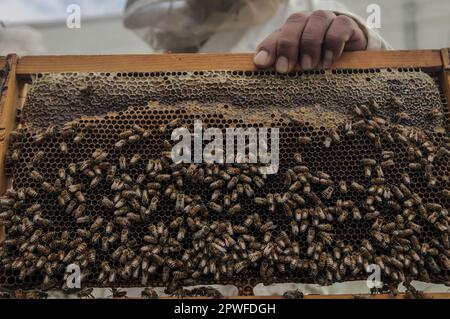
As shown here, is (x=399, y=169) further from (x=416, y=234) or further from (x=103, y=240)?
(x=103, y=240)

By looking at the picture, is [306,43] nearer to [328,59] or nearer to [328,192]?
[328,59]

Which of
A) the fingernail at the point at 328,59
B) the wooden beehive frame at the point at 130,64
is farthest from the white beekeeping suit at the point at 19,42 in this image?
the fingernail at the point at 328,59

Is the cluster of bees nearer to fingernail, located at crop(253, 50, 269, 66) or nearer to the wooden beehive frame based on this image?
the wooden beehive frame

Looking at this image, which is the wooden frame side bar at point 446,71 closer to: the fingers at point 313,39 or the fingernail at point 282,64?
the fingers at point 313,39

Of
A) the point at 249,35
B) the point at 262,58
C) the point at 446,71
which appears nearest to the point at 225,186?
the point at 262,58

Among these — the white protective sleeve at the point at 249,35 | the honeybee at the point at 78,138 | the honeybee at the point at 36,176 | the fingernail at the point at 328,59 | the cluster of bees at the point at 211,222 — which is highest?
the white protective sleeve at the point at 249,35

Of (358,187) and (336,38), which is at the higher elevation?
(336,38)

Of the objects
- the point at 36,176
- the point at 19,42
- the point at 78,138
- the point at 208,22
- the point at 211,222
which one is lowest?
the point at 211,222
